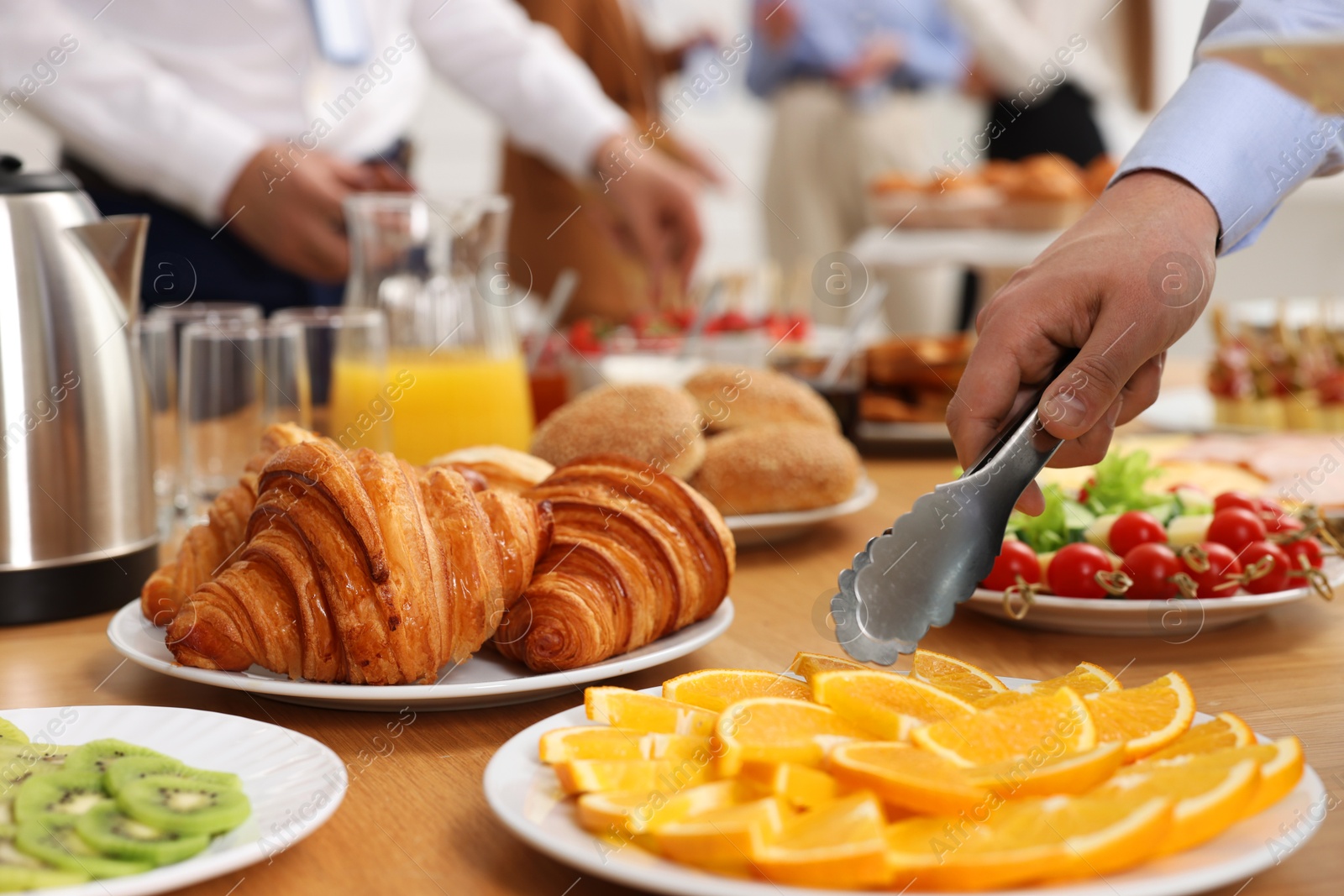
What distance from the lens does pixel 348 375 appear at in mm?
1565

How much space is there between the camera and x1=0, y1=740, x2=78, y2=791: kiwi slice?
0.69m

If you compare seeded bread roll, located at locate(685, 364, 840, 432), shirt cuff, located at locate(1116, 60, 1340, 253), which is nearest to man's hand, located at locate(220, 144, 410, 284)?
seeded bread roll, located at locate(685, 364, 840, 432)

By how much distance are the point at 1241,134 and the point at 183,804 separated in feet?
3.24

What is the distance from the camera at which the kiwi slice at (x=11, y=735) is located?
755 mm

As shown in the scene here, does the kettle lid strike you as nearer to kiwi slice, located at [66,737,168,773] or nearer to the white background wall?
kiwi slice, located at [66,737,168,773]

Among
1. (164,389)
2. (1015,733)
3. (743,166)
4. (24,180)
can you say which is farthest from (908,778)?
(743,166)

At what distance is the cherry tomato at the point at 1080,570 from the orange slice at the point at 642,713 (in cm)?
45

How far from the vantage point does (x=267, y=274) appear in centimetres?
235

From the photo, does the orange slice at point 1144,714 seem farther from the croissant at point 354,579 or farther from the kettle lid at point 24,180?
the kettle lid at point 24,180

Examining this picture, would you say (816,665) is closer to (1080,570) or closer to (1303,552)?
Answer: (1080,570)

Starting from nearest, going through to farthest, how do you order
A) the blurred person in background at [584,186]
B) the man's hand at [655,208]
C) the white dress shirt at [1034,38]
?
the man's hand at [655,208]
the blurred person in background at [584,186]
the white dress shirt at [1034,38]

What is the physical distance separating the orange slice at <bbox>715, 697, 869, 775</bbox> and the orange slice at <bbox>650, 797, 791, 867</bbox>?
0.04 m

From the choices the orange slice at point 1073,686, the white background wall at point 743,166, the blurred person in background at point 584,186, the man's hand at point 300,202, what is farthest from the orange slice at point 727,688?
the white background wall at point 743,166

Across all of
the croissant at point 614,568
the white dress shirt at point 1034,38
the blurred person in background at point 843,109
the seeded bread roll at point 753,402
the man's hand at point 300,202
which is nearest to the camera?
the croissant at point 614,568
